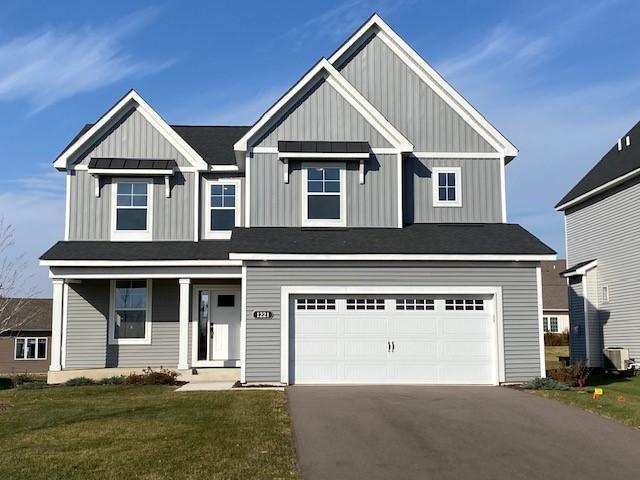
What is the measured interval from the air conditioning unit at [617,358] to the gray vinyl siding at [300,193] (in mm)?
9457

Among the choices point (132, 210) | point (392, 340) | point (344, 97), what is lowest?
point (392, 340)

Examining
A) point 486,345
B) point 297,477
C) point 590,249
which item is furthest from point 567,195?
point 297,477

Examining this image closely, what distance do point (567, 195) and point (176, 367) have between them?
17064 millimetres

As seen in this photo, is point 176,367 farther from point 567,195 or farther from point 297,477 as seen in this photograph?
point 567,195

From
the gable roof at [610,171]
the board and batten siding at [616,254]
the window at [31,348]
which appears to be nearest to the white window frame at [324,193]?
the gable roof at [610,171]

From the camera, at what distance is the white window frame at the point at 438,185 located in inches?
816

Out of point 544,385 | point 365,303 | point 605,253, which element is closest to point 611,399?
point 544,385

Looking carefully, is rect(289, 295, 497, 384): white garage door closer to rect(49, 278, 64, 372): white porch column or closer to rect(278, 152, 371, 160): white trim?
rect(278, 152, 371, 160): white trim

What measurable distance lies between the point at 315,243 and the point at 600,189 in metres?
12.4

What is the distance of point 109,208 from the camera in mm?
20891

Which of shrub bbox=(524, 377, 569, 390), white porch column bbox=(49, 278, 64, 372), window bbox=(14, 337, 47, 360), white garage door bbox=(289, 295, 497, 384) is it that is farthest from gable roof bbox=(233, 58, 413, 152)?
window bbox=(14, 337, 47, 360)

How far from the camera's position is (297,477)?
355 inches

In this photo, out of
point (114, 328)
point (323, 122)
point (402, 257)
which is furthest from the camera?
point (114, 328)

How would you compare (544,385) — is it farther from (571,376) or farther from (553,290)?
(553,290)
